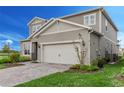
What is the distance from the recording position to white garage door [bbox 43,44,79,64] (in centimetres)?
1447

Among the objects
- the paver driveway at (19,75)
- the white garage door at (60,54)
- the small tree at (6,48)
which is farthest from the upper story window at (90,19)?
the small tree at (6,48)

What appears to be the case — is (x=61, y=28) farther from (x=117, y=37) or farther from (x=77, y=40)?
(x=117, y=37)

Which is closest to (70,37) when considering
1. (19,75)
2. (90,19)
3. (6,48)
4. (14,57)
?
(90,19)

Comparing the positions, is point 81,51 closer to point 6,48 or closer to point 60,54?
point 60,54

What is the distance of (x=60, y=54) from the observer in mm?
15461

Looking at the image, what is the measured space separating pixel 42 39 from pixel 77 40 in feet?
16.0

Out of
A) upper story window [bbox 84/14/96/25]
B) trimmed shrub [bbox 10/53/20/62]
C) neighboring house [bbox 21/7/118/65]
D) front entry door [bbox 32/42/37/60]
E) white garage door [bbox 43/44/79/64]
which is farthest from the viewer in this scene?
front entry door [bbox 32/42/37/60]

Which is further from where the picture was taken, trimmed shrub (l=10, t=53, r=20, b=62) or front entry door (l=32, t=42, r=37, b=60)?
front entry door (l=32, t=42, r=37, b=60)

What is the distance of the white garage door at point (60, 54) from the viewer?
47.5 feet

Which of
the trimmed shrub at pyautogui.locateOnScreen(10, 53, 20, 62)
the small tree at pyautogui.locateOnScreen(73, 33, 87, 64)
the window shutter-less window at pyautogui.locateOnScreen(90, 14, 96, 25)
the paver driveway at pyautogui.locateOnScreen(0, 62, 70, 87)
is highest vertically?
the window shutter-less window at pyautogui.locateOnScreen(90, 14, 96, 25)

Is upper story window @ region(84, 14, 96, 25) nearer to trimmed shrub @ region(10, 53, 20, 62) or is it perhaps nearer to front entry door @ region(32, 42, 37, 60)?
front entry door @ region(32, 42, 37, 60)

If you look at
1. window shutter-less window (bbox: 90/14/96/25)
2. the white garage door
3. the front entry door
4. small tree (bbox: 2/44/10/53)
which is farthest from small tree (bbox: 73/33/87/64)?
small tree (bbox: 2/44/10/53)

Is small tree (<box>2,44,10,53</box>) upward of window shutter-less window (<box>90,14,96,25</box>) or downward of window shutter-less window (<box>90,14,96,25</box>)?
downward
